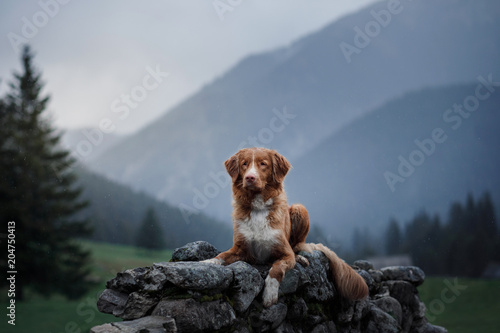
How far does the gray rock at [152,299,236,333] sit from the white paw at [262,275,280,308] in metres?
0.65

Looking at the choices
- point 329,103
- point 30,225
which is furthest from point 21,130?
point 329,103

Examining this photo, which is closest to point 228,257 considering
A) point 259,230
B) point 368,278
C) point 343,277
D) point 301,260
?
point 259,230

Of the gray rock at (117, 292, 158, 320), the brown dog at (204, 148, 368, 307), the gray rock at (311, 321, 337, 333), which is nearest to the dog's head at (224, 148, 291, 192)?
the brown dog at (204, 148, 368, 307)

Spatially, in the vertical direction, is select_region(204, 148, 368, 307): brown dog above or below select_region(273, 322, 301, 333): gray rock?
above

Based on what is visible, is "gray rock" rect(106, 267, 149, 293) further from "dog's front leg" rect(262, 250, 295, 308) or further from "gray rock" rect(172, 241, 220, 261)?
"dog's front leg" rect(262, 250, 295, 308)

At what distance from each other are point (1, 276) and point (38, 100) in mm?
5944

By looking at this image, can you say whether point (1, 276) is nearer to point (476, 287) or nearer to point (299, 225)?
point (299, 225)

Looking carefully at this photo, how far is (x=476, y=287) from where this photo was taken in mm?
14070

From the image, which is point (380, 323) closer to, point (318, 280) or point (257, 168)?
point (318, 280)

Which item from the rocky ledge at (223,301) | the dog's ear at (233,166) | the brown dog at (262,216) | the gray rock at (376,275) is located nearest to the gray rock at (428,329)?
the gray rock at (376,275)

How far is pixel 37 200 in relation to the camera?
13.9 metres

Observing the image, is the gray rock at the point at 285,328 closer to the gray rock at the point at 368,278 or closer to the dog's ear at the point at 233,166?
the dog's ear at the point at 233,166

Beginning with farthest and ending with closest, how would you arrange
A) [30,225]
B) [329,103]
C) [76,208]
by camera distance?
[329,103] < [76,208] < [30,225]

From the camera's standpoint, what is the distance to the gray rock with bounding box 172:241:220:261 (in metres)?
5.01
